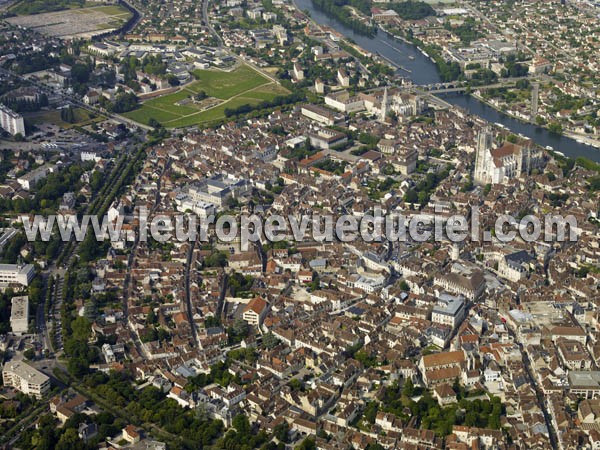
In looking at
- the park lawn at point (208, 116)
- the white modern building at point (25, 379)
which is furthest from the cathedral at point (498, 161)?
the white modern building at point (25, 379)

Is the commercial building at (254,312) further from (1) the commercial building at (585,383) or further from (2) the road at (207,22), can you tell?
(2) the road at (207,22)

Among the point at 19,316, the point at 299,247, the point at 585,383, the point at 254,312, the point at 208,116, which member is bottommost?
the point at 208,116

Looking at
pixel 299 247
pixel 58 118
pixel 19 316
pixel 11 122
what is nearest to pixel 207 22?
pixel 58 118

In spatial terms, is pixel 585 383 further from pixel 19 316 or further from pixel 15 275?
pixel 15 275

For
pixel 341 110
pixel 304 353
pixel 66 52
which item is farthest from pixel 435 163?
pixel 66 52

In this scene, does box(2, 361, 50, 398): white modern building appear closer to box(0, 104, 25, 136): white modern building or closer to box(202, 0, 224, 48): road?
box(0, 104, 25, 136): white modern building
